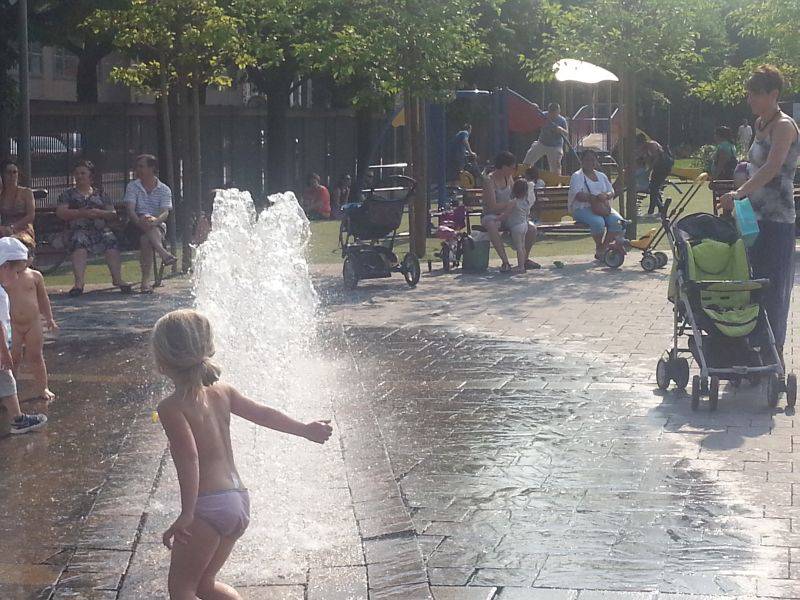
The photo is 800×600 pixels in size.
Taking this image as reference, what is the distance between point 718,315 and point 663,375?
602 mm

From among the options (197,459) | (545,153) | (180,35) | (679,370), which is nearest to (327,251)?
(180,35)

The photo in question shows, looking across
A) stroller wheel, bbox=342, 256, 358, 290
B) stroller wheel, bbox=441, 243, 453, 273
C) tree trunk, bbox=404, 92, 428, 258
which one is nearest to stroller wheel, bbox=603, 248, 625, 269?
stroller wheel, bbox=441, 243, 453, 273

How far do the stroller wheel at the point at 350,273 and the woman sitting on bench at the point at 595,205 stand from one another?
381 cm

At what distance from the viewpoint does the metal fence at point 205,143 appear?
70.5 ft

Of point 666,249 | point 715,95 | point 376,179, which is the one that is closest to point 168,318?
point 666,249

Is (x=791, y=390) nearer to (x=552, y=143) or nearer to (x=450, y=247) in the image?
(x=450, y=247)

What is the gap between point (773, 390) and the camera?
8.59 metres

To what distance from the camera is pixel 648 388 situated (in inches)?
372

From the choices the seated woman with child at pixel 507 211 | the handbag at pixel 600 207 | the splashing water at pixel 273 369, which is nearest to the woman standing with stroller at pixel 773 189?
the splashing water at pixel 273 369

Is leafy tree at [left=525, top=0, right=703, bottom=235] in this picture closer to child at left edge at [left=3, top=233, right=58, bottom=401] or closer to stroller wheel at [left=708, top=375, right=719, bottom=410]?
stroller wheel at [left=708, top=375, right=719, bottom=410]

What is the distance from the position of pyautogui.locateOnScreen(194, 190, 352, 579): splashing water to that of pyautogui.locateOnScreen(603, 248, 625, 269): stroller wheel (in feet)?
13.8

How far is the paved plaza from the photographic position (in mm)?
5465

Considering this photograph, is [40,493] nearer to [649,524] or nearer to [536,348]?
[649,524]

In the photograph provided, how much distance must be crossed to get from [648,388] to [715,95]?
14512mm
